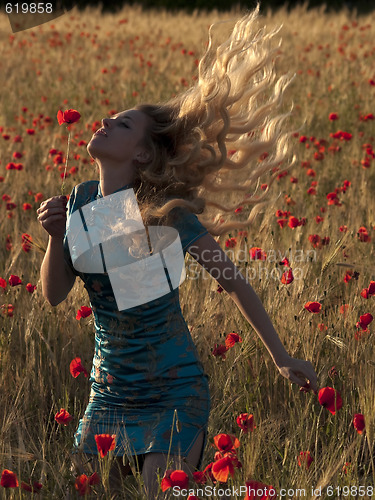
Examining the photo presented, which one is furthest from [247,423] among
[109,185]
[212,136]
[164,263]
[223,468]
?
[212,136]

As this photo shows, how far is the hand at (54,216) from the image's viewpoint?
2.13 m

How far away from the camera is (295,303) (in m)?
2.72

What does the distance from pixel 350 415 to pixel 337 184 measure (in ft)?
8.85

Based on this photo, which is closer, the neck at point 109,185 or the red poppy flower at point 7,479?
the red poppy flower at point 7,479

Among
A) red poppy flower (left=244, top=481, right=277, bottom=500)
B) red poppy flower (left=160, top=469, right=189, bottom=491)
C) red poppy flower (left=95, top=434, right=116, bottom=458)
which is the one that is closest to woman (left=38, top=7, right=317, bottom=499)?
red poppy flower (left=95, top=434, right=116, bottom=458)

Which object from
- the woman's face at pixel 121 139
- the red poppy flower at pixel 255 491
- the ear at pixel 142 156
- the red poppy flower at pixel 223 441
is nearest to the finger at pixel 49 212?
the woman's face at pixel 121 139

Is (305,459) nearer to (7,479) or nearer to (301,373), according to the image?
(301,373)

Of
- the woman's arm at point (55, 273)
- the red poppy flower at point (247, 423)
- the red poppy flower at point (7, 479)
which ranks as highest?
the woman's arm at point (55, 273)

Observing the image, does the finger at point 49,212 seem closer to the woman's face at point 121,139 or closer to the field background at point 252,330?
the woman's face at point 121,139

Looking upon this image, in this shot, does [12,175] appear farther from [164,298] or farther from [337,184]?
[164,298]

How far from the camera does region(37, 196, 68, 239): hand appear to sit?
213 centimetres

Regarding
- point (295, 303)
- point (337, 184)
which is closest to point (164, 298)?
point (295, 303)

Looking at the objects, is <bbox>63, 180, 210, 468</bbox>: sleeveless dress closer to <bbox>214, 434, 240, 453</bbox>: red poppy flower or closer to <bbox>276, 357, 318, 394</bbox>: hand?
<bbox>276, 357, 318, 394</bbox>: hand

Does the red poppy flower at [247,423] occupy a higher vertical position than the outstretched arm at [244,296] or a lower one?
lower
